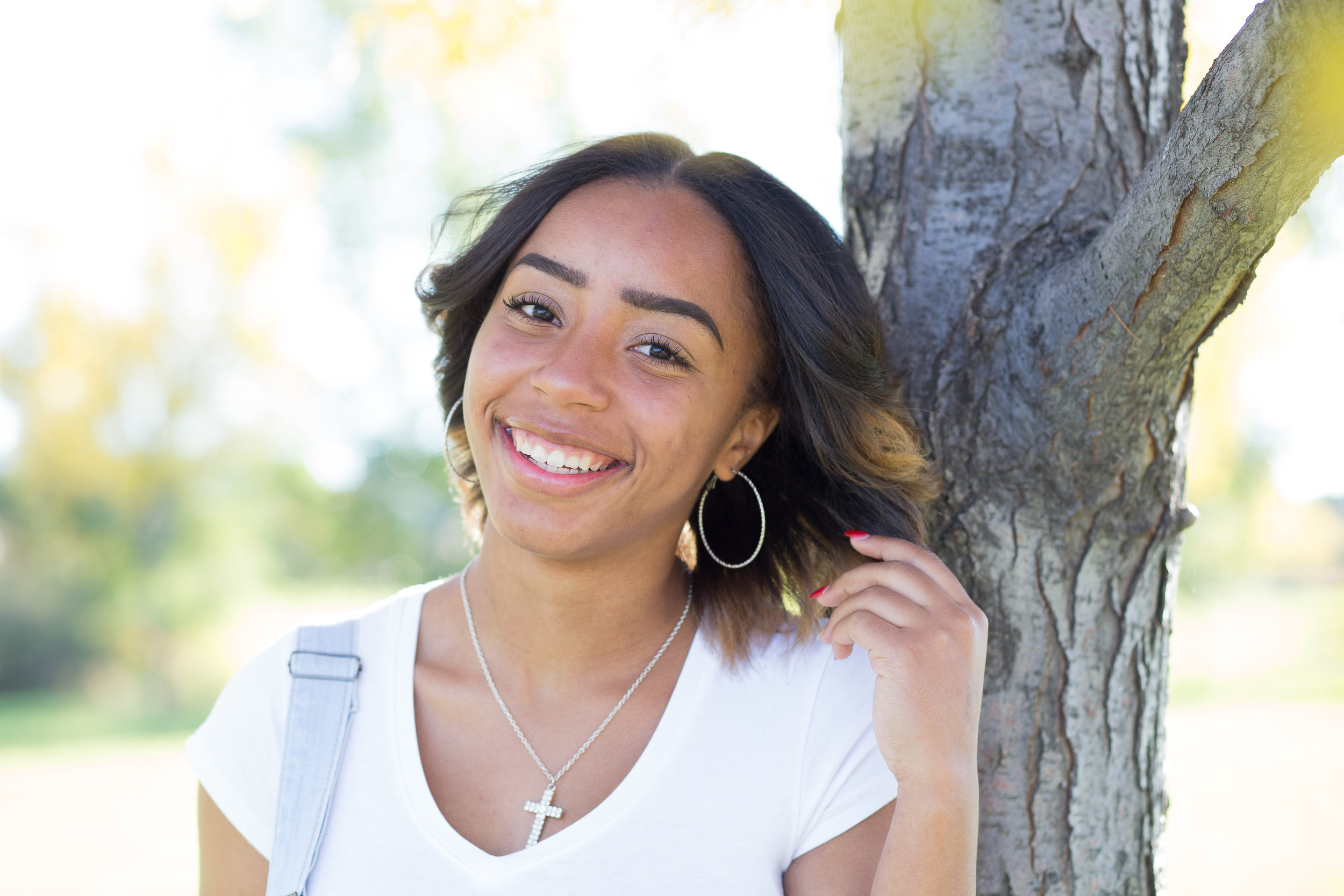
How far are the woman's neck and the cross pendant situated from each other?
0.25 meters

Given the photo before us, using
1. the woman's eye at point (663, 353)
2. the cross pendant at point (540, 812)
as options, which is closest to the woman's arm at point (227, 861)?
the cross pendant at point (540, 812)

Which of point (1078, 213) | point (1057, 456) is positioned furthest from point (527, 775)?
point (1078, 213)

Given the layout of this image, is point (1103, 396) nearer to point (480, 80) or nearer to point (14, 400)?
point (480, 80)

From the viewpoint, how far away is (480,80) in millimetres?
3156

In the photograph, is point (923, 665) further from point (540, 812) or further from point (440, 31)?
point (440, 31)

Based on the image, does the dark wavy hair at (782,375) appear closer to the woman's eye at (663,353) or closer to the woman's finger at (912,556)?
the woman's finger at (912,556)

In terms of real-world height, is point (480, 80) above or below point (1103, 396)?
above

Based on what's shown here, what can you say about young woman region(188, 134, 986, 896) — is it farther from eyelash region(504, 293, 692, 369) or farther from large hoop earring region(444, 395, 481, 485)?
large hoop earring region(444, 395, 481, 485)

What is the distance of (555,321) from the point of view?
217 cm

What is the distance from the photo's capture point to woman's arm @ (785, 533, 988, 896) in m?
1.81

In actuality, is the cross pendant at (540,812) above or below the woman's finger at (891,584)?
below

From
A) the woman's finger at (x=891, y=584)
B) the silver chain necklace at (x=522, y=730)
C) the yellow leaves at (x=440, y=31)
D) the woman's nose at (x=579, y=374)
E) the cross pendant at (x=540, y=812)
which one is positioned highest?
the yellow leaves at (x=440, y=31)

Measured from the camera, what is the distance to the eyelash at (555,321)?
2094 mm

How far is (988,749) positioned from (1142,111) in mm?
1450
